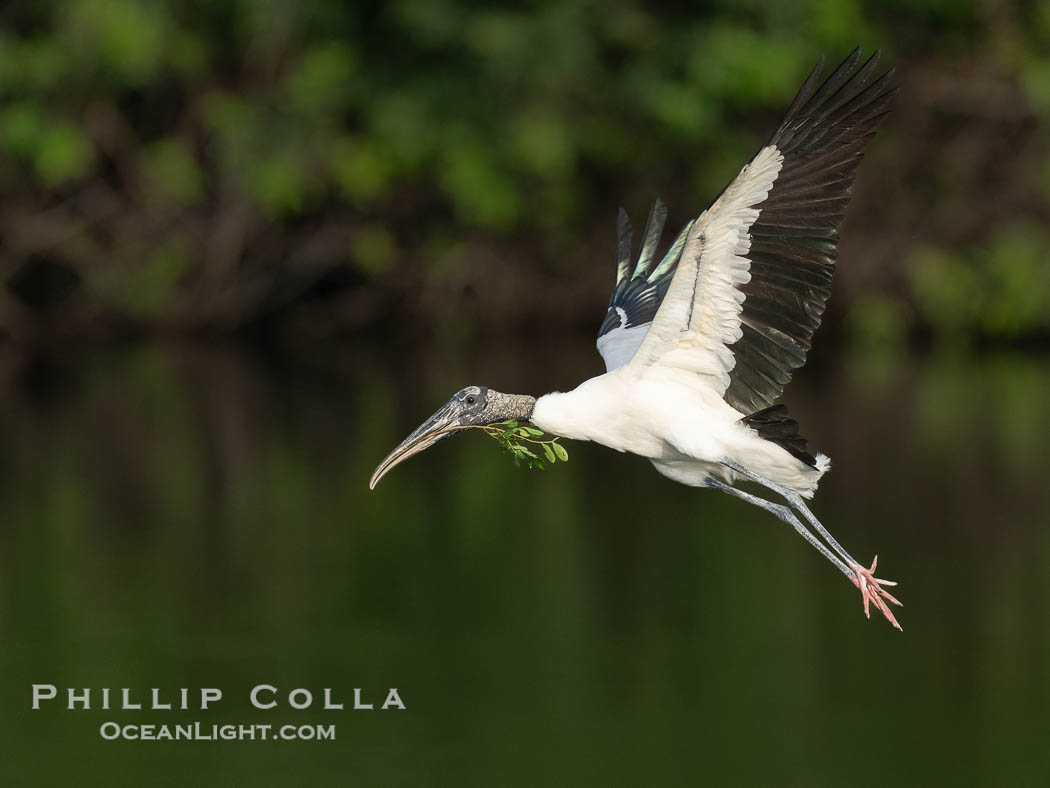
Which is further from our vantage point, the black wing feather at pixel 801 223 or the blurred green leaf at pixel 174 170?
the blurred green leaf at pixel 174 170

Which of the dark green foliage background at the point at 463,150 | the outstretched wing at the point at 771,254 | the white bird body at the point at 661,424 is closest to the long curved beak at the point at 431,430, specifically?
the white bird body at the point at 661,424

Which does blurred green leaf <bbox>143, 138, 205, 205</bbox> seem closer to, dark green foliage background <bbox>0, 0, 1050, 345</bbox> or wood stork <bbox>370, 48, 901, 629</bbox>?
dark green foliage background <bbox>0, 0, 1050, 345</bbox>

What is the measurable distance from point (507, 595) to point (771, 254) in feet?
41.9

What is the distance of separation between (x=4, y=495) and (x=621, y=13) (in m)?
12.0

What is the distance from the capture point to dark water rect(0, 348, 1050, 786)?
15.4 m

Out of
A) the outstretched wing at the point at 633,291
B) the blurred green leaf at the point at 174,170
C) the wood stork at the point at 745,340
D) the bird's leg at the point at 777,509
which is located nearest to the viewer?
the wood stork at the point at 745,340

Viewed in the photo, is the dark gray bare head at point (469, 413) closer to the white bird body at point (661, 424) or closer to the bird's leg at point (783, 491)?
the white bird body at point (661, 424)

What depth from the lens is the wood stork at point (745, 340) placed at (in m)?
6.23

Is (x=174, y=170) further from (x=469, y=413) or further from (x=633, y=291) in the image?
A: (x=469, y=413)

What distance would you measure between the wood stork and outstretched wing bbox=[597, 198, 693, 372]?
2.60 ft

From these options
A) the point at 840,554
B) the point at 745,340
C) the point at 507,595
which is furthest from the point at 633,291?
the point at 507,595

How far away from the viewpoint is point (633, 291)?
809cm

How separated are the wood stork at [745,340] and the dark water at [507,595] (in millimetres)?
8456

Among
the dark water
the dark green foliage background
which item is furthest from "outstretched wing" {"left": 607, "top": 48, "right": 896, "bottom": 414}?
the dark green foliage background
